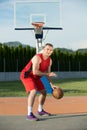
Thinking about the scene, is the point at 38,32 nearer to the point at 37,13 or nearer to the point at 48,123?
the point at 37,13

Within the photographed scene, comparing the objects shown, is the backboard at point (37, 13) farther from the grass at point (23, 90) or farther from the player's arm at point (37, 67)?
the player's arm at point (37, 67)

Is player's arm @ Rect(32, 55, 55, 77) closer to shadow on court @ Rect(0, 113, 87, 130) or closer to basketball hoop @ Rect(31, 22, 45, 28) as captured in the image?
shadow on court @ Rect(0, 113, 87, 130)

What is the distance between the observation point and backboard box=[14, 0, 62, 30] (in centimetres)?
2333

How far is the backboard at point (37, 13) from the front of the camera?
2333 centimetres

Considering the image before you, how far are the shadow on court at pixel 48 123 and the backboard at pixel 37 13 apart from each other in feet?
40.1

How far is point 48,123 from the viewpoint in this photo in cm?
992

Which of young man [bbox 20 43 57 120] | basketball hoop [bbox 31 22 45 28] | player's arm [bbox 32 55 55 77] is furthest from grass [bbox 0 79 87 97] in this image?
player's arm [bbox 32 55 55 77]

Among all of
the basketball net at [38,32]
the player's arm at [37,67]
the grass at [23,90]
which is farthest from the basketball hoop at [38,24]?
the player's arm at [37,67]

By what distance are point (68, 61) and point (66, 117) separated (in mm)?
42710

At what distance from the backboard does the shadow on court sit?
12.2 meters

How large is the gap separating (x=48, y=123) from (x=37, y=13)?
46.6 feet

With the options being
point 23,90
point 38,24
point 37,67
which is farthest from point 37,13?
point 37,67

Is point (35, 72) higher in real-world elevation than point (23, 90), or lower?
higher

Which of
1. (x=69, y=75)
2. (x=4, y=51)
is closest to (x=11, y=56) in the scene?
(x=4, y=51)
